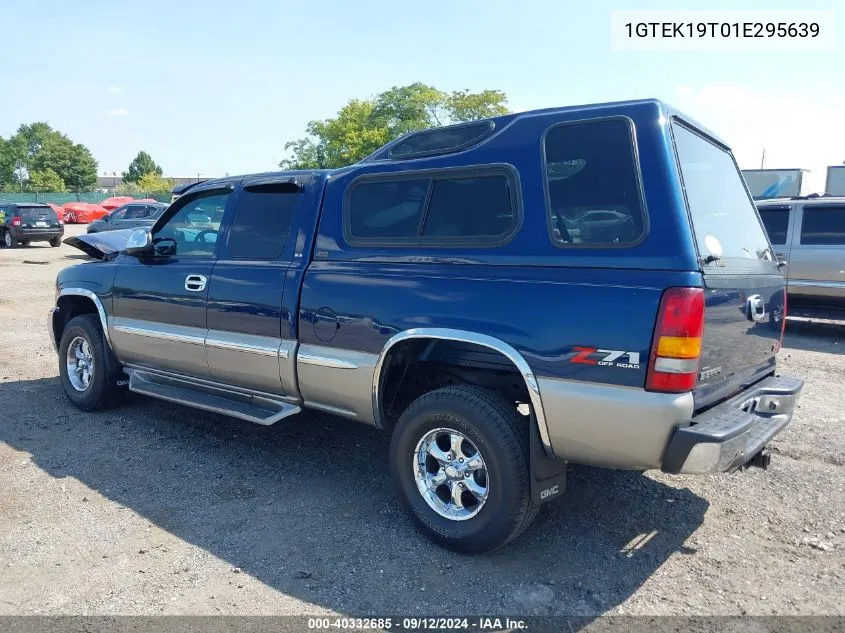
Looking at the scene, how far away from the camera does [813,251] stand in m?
9.50

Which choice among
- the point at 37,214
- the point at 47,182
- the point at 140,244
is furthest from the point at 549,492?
the point at 47,182

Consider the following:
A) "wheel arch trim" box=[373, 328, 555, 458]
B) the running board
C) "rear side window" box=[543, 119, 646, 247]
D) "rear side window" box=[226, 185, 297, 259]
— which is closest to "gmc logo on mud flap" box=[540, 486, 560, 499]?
"wheel arch trim" box=[373, 328, 555, 458]

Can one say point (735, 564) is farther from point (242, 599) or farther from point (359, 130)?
point (359, 130)

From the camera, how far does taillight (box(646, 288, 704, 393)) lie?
2.74 m

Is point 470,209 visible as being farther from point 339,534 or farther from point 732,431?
point 339,534

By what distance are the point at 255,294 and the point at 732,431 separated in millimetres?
2853

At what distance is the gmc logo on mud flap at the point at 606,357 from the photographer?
9.19 ft

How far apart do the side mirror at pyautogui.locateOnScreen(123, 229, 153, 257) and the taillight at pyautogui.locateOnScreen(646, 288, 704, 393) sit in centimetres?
383

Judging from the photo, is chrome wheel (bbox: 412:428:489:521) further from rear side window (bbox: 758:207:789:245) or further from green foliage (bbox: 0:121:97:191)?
green foliage (bbox: 0:121:97:191)

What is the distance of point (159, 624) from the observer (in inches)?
Result: 112

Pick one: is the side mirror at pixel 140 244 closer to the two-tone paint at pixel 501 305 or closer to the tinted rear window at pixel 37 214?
the two-tone paint at pixel 501 305

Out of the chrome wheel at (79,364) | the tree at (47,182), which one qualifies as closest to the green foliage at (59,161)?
the tree at (47,182)

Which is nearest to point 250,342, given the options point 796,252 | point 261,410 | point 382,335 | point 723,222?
point 261,410

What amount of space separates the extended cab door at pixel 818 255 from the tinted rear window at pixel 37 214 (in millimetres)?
22796
